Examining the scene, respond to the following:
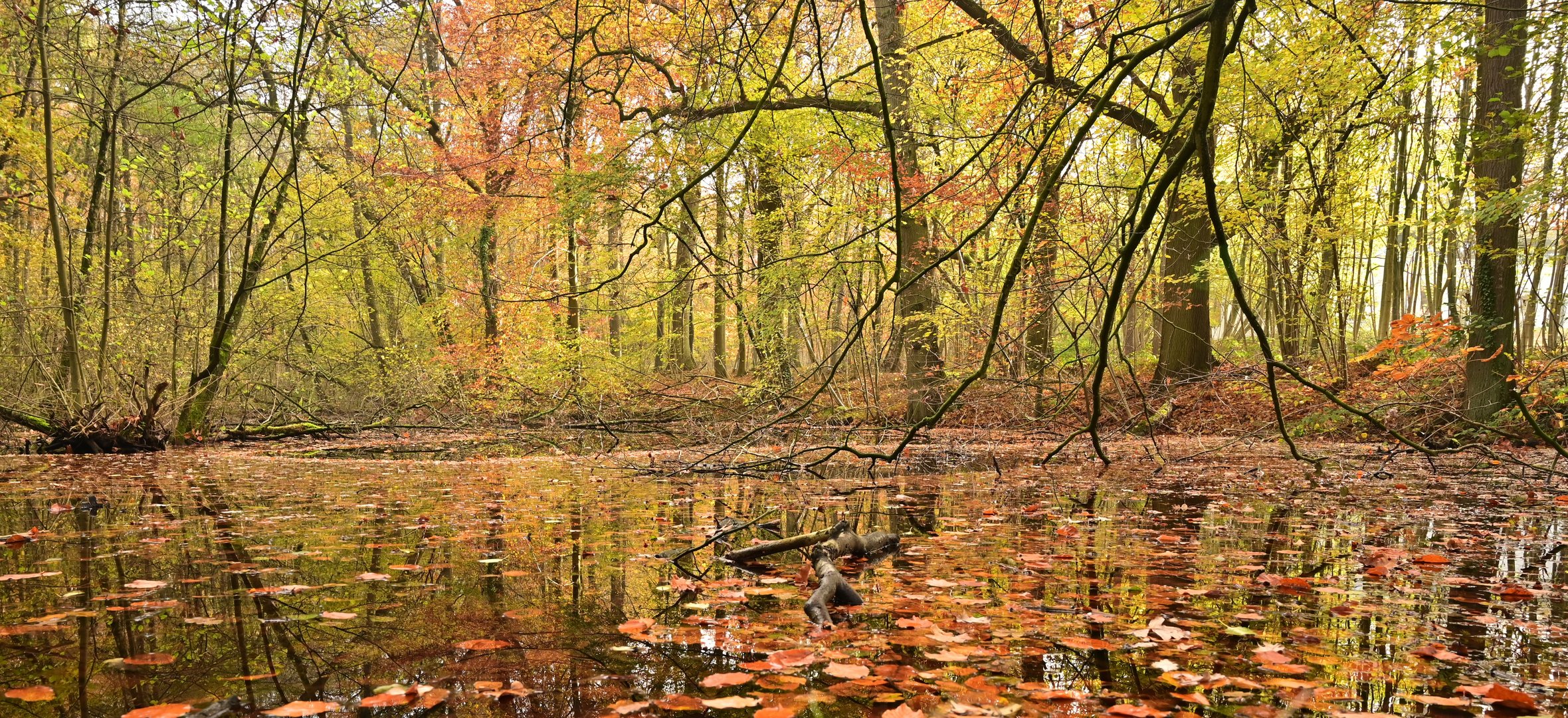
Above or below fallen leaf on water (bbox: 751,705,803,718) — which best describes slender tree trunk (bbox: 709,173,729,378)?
above

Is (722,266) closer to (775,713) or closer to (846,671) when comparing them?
(846,671)

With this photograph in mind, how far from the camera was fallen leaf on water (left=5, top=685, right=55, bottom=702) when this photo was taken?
5.64 feet

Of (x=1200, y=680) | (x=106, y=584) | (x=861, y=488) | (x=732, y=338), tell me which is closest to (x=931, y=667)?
(x=1200, y=680)

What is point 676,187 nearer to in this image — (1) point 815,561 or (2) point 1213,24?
(1) point 815,561

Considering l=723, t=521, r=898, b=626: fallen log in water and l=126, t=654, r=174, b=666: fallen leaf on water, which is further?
l=723, t=521, r=898, b=626: fallen log in water

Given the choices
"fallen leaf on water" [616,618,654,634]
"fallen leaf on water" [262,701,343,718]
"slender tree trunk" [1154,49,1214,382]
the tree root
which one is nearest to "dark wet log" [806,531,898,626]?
"fallen leaf on water" [616,618,654,634]

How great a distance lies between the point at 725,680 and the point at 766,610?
2.22ft

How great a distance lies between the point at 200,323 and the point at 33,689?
28.0ft

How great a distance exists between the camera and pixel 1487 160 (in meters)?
8.20

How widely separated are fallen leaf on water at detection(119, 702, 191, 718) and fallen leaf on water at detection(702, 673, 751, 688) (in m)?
1.08

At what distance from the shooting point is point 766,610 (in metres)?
2.56

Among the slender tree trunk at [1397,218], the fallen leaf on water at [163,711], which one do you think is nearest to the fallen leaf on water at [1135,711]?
the fallen leaf on water at [163,711]

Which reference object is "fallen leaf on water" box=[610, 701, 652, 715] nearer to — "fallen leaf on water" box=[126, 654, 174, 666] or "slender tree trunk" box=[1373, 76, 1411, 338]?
"fallen leaf on water" box=[126, 654, 174, 666]

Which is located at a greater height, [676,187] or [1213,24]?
[676,187]
